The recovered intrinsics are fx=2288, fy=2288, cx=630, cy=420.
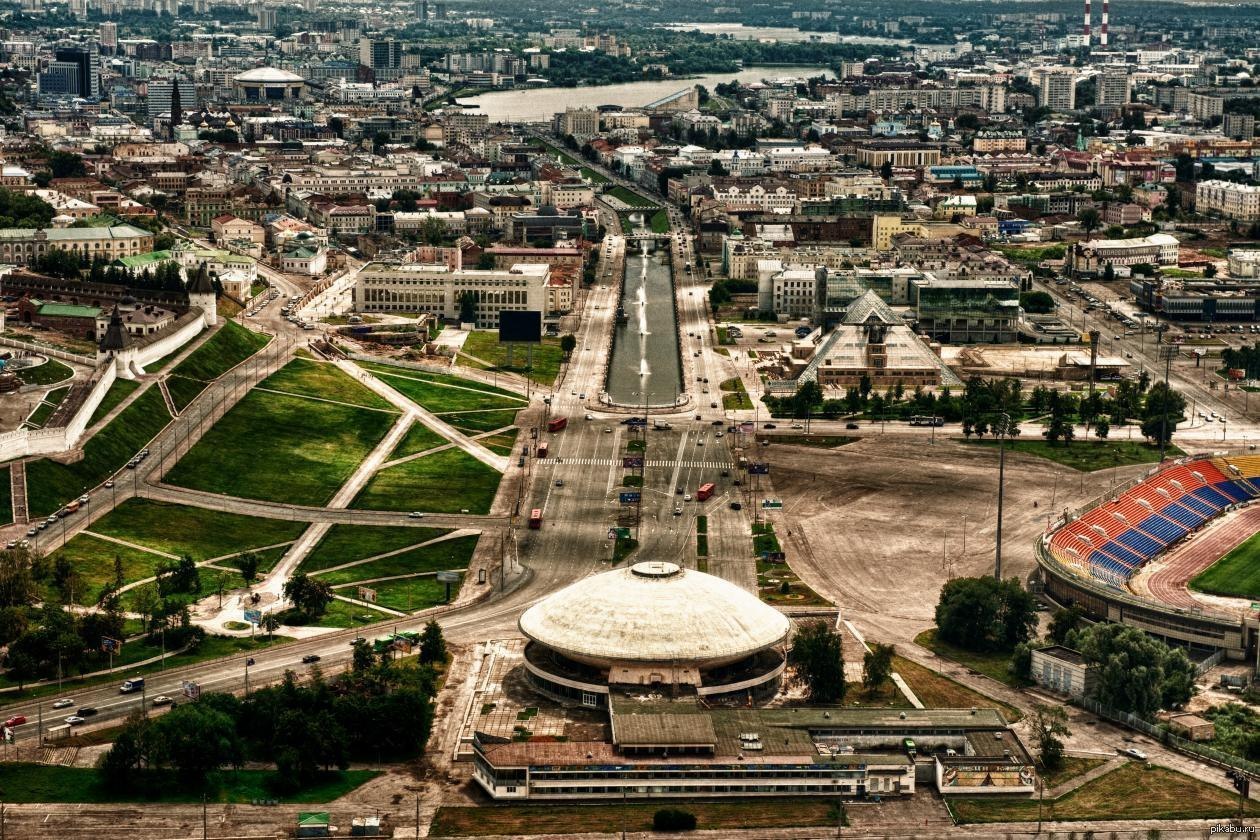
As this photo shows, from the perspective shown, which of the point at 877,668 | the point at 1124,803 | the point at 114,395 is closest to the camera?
the point at 1124,803

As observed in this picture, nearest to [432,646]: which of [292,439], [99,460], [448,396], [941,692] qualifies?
[941,692]

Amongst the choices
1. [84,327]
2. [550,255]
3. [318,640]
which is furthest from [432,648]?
[550,255]

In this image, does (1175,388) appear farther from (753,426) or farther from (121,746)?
(121,746)

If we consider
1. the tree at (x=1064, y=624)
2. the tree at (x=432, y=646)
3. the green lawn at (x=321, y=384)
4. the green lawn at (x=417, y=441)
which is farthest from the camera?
Answer: the green lawn at (x=321, y=384)

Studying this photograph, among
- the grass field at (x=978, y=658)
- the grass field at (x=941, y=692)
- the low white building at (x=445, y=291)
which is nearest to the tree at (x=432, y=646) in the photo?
the grass field at (x=941, y=692)

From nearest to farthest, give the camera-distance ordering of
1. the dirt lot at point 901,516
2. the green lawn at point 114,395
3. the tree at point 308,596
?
1. the tree at point 308,596
2. the dirt lot at point 901,516
3. the green lawn at point 114,395

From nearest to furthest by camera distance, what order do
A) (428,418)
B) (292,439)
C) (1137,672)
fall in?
(1137,672)
(292,439)
(428,418)

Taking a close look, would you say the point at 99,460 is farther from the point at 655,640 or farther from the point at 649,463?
the point at 655,640

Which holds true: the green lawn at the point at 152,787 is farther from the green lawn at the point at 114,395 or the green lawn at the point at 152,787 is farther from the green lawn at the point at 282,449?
the green lawn at the point at 114,395
